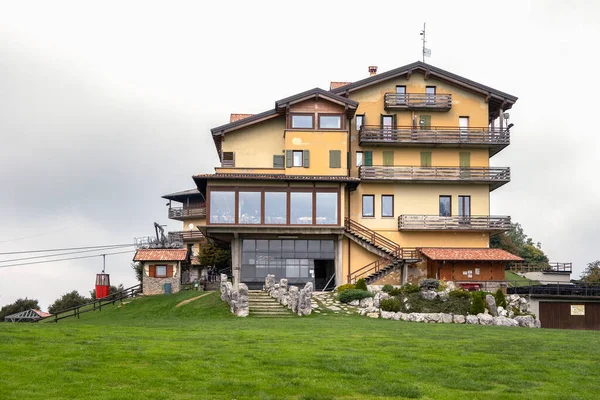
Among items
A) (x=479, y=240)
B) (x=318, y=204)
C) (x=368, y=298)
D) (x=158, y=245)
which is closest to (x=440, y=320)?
(x=368, y=298)

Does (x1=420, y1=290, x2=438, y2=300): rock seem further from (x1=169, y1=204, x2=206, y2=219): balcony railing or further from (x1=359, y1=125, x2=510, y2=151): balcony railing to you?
(x1=169, y1=204, x2=206, y2=219): balcony railing

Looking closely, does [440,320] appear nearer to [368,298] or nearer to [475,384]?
[368,298]

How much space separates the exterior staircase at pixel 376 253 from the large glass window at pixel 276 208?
195 inches

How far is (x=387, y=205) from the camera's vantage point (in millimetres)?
52094

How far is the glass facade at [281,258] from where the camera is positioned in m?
47.0

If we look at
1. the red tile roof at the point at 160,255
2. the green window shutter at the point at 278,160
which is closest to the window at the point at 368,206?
the green window shutter at the point at 278,160

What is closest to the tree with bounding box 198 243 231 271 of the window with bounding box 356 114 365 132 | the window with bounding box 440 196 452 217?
the window with bounding box 356 114 365 132

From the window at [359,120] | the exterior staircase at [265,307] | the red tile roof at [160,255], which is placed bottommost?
the exterior staircase at [265,307]

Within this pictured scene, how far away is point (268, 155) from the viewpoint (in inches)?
1981

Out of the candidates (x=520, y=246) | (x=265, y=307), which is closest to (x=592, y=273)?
(x=520, y=246)

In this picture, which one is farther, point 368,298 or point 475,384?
point 368,298

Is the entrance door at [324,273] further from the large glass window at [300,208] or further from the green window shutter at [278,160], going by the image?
the green window shutter at [278,160]

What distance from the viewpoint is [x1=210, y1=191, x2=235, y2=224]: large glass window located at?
150ft

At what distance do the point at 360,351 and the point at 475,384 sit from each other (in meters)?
4.52
